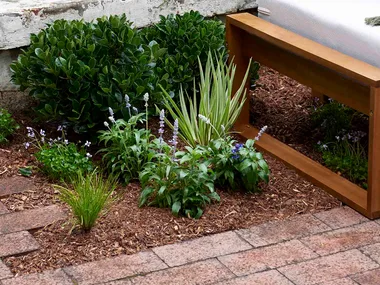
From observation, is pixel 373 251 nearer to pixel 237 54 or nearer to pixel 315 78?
pixel 315 78

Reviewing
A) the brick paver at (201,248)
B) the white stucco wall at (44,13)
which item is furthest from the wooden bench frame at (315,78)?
the brick paver at (201,248)

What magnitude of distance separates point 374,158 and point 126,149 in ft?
4.25

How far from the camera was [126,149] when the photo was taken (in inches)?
182

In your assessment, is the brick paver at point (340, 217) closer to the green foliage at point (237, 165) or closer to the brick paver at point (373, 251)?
the brick paver at point (373, 251)

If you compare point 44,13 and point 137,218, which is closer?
point 137,218

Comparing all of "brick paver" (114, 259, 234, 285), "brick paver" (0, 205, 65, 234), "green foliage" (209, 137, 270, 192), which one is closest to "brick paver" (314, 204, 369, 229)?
"green foliage" (209, 137, 270, 192)

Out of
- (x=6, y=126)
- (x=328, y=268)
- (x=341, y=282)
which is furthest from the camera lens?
(x=6, y=126)

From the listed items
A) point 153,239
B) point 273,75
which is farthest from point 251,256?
point 273,75

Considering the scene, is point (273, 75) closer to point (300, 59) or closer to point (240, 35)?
point (240, 35)

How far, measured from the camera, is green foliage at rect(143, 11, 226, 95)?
17.3ft

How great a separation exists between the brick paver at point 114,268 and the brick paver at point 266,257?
0.32 meters

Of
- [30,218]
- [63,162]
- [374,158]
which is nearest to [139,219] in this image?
Result: [30,218]

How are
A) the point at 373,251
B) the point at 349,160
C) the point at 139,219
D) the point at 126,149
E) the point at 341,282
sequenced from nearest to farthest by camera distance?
the point at 341,282 → the point at 373,251 → the point at 139,219 → the point at 126,149 → the point at 349,160

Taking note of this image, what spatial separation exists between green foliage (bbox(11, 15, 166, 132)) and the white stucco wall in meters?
0.35
